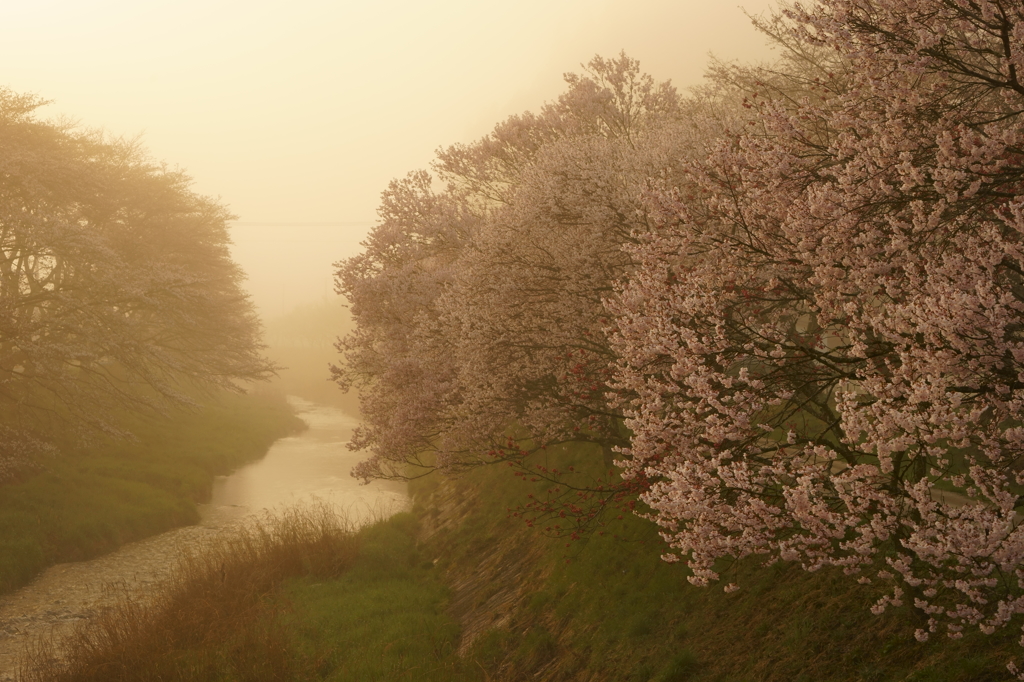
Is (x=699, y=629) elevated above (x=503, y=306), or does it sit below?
below

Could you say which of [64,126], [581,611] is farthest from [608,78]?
[64,126]

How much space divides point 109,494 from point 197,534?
3.97 m

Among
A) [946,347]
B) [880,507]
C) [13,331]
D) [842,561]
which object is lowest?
[842,561]

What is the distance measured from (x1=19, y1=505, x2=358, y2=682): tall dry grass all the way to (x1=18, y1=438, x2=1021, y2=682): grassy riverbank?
0.22 feet

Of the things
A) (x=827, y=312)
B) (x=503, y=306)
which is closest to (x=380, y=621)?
(x=503, y=306)

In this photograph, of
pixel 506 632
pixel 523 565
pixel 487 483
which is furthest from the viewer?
pixel 487 483

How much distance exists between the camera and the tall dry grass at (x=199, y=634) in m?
16.2

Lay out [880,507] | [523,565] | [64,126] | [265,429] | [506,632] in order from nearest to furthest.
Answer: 1. [880,507]
2. [506,632]
3. [523,565]
4. [64,126]
5. [265,429]

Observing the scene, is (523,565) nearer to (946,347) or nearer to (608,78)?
(946,347)

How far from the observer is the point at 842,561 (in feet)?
24.5

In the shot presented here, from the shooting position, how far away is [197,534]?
2867 centimetres

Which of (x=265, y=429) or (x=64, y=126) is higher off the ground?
(x=64, y=126)

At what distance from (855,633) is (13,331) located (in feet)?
85.0

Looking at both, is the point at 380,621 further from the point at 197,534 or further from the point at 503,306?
the point at 197,534
